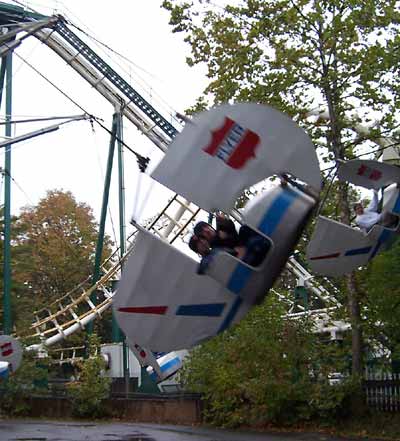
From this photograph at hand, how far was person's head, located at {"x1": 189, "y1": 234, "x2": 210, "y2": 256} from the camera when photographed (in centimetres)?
638

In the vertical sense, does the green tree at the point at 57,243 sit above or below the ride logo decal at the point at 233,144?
above

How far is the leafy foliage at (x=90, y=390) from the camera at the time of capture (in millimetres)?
25391

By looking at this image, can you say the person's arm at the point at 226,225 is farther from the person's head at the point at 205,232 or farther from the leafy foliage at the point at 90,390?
the leafy foliage at the point at 90,390

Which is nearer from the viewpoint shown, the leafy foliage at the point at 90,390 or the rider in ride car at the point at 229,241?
the rider in ride car at the point at 229,241

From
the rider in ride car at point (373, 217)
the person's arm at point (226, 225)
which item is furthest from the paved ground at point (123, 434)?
the person's arm at point (226, 225)

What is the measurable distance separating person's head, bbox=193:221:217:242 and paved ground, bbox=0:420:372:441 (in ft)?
38.6

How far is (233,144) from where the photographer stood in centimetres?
585

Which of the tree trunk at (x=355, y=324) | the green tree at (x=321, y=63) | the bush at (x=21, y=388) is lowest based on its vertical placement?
→ the bush at (x=21, y=388)

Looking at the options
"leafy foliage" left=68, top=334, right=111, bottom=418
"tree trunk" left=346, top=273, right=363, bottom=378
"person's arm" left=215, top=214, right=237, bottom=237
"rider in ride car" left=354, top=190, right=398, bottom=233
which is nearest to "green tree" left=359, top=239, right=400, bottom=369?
"tree trunk" left=346, top=273, right=363, bottom=378

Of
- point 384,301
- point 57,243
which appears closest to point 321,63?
point 384,301

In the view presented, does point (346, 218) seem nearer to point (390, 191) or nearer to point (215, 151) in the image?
point (390, 191)

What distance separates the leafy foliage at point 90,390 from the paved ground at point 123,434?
84.0 inches

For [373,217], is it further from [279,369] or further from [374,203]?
[279,369]

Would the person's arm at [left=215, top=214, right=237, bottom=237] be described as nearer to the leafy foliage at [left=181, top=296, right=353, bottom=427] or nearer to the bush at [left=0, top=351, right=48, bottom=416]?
the leafy foliage at [left=181, top=296, right=353, bottom=427]
